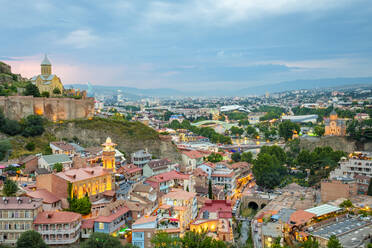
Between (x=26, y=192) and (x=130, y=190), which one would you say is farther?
(x=130, y=190)

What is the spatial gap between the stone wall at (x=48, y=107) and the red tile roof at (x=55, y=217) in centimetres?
2421

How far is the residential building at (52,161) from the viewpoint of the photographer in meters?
33.7

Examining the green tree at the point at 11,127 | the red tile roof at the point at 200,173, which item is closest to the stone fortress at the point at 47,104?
the green tree at the point at 11,127

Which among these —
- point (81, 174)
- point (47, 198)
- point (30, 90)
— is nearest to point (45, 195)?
point (47, 198)

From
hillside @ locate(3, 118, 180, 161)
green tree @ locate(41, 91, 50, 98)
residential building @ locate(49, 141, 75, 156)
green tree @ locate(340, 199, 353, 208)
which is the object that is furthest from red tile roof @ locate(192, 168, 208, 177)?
green tree @ locate(41, 91, 50, 98)

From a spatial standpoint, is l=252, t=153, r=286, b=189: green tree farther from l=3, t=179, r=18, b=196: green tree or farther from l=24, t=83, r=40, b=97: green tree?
l=24, t=83, r=40, b=97: green tree

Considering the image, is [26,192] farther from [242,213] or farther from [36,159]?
[242,213]

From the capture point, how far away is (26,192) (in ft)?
85.5

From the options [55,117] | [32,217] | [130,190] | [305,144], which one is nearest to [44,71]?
[55,117]

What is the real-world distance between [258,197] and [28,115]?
29.6 m

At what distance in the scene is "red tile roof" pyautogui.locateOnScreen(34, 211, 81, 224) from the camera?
2322 centimetres

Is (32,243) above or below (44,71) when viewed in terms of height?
below

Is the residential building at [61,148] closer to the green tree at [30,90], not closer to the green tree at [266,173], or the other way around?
the green tree at [30,90]

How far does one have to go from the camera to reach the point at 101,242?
21.9 meters
